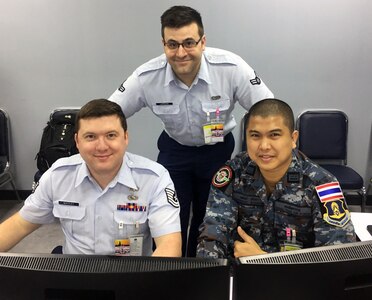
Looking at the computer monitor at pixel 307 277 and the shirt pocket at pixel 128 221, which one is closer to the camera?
the computer monitor at pixel 307 277

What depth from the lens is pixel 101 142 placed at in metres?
1.46

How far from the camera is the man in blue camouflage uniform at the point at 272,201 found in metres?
1.48

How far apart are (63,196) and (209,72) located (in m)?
1.07

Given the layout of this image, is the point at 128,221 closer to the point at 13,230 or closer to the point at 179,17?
the point at 13,230

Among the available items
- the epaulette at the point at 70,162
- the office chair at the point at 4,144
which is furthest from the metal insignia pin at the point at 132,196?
the office chair at the point at 4,144

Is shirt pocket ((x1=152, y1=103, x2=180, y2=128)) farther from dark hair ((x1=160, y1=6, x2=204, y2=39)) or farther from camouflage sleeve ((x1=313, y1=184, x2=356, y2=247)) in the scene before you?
camouflage sleeve ((x1=313, y1=184, x2=356, y2=247))

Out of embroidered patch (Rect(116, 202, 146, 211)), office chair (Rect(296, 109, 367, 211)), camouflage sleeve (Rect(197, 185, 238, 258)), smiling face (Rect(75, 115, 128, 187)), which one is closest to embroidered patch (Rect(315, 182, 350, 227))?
camouflage sleeve (Rect(197, 185, 238, 258))

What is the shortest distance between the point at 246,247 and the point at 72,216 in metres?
0.68

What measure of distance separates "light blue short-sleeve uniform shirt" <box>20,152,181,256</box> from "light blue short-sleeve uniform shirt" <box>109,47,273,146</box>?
705 mm

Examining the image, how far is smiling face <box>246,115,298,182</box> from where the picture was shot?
1.52 metres

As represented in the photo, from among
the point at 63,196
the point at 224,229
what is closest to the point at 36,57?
the point at 63,196

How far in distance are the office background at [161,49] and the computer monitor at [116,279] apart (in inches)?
108

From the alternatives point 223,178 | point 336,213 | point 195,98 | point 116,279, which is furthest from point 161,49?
point 116,279

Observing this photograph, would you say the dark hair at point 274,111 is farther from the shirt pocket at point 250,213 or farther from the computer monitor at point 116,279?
the computer monitor at point 116,279
